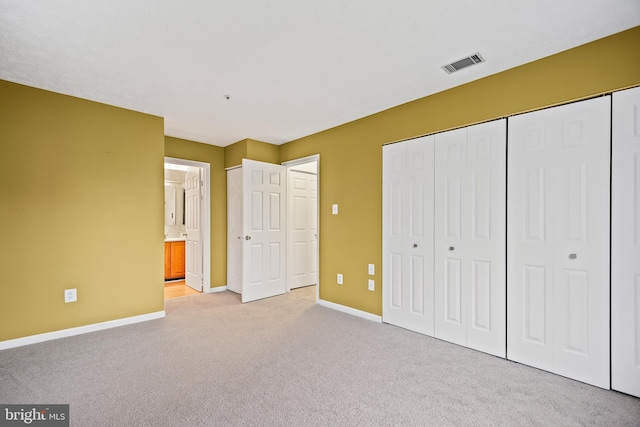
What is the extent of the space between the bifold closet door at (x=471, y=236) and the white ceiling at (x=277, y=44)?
619 mm

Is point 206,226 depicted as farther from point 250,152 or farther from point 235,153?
point 250,152

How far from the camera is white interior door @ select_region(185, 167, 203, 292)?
5.06 meters

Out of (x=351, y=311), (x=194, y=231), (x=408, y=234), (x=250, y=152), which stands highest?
(x=250, y=152)

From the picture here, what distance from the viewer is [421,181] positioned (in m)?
3.16

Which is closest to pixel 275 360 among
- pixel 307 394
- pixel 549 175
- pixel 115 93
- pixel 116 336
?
pixel 307 394

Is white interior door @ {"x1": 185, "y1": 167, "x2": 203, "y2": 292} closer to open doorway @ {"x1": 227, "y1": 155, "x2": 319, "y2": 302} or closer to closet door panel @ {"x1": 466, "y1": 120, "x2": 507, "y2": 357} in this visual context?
open doorway @ {"x1": 227, "y1": 155, "x2": 319, "y2": 302}

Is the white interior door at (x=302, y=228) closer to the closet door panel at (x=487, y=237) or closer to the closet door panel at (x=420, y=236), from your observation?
the closet door panel at (x=420, y=236)

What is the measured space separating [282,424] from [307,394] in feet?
1.11

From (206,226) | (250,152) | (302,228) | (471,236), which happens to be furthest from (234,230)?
(471,236)

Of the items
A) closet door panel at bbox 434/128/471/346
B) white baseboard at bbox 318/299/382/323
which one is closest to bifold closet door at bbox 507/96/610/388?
closet door panel at bbox 434/128/471/346

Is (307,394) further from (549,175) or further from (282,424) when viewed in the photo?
(549,175)

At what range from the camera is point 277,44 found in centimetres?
220

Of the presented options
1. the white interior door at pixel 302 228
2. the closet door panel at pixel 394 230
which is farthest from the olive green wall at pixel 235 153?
the closet door panel at pixel 394 230

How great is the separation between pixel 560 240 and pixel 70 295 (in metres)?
4.54
